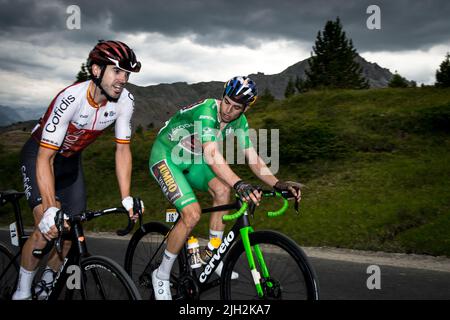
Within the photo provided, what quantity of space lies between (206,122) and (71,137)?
1231 millimetres

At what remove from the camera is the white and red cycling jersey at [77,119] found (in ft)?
11.3

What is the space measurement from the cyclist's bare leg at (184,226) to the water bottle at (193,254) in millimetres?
168

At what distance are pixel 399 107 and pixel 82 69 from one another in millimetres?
52583

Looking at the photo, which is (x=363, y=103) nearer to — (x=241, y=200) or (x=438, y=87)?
(x=438, y=87)

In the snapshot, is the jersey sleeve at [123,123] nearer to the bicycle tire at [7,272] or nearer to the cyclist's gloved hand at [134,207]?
the cyclist's gloved hand at [134,207]

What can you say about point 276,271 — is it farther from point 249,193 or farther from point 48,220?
point 48,220

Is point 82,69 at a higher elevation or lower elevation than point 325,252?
higher

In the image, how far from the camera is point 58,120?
137 inches

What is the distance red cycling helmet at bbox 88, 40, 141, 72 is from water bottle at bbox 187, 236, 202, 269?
1704mm

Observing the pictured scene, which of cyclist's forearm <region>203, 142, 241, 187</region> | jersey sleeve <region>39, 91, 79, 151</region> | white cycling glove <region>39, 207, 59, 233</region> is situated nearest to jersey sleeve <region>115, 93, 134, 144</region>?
jersey sleeve <region>39, 91, 79, 151</region>

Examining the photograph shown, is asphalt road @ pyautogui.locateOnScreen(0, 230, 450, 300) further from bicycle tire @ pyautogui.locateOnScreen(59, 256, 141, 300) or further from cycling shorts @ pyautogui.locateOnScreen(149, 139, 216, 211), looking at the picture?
bicycle tire @ pyautogui.locateOnScreen(59, 256, 141, 300)

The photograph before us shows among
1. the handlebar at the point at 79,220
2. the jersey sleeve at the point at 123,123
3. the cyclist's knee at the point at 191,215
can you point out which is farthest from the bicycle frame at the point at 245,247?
the jersey sleeve at the point at 123,123

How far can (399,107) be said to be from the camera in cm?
1764
